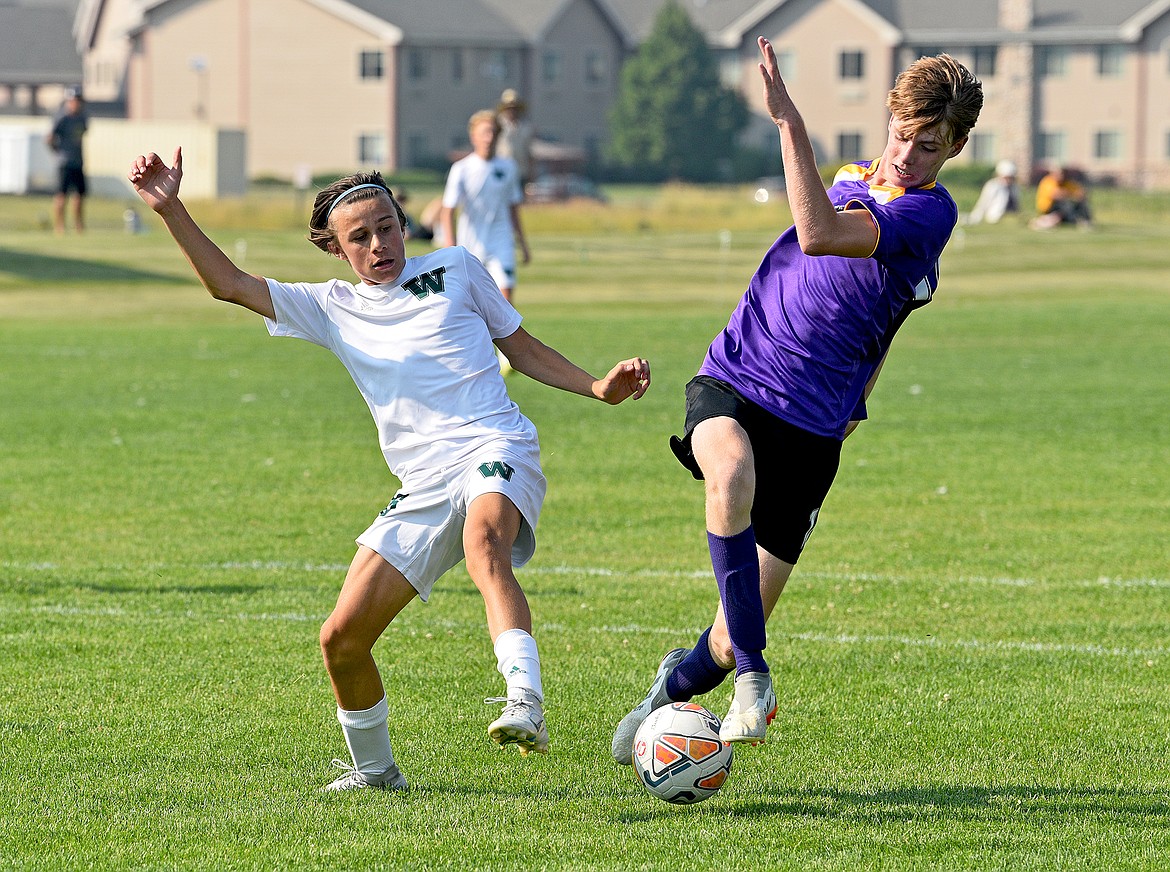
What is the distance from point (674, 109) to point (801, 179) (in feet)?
252

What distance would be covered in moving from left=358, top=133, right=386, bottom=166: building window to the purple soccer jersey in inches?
2843

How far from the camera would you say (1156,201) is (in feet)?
195

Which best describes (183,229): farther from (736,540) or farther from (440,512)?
(736,540)

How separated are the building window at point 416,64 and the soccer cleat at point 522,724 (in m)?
73.9

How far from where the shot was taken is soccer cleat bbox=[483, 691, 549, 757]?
14.8 ft

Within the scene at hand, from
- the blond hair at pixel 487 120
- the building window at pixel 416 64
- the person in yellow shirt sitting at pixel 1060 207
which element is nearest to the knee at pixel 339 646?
the blond hair at pixel 487 120

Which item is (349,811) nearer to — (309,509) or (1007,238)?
(309,509)

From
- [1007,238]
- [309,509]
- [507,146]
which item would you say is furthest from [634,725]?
[1007,238]

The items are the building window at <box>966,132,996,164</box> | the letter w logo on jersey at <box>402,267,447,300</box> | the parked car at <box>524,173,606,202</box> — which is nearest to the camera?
the letter w logo on jersey at <box>402,267,447,300</box>

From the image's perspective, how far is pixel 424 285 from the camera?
5.39 m

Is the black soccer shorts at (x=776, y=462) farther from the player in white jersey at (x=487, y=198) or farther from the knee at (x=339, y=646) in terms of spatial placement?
the player in white jersey at (x=487, y=198)

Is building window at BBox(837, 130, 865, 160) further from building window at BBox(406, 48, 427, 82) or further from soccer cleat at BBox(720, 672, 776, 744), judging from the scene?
soccer cleat at BBox(720, 672, 776, 744)

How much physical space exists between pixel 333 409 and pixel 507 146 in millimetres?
7055

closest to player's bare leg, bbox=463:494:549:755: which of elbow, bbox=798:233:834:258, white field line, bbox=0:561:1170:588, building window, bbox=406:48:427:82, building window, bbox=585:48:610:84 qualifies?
elbow, bbox=798:233:834:258
